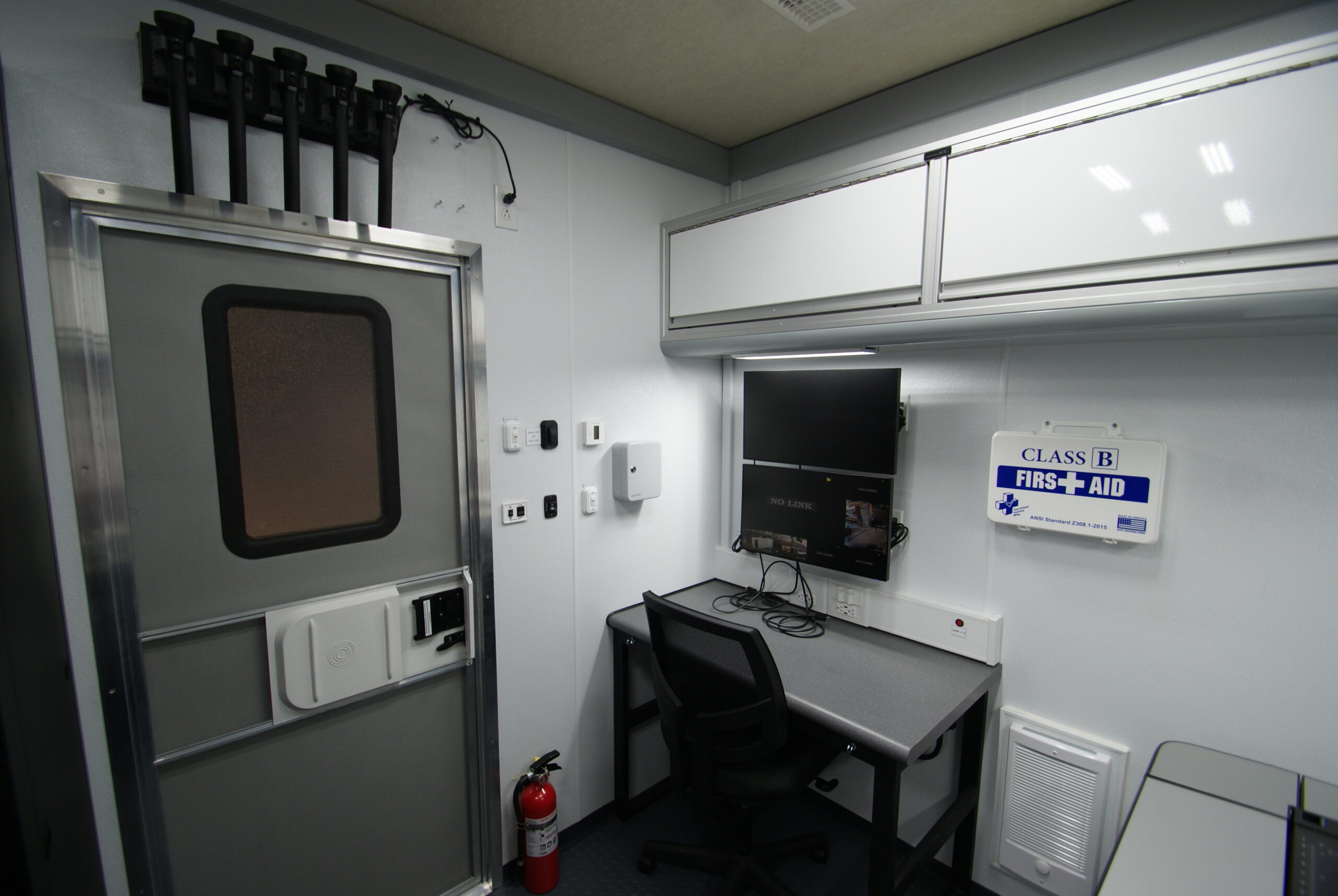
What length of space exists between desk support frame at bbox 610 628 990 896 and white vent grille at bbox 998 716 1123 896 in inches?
3.8

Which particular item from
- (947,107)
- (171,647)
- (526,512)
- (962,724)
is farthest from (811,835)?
(947,107)

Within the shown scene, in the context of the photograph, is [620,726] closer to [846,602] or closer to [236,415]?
[846,602]

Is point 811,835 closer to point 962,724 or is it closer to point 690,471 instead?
point 962,724

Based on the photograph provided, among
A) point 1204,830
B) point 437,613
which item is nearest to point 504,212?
point 437,613

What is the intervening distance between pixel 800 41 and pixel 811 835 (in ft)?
9.01

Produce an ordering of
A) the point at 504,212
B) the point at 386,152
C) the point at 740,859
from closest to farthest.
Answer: the point at 386,152 → the point at 504,212 → the point at 740,859

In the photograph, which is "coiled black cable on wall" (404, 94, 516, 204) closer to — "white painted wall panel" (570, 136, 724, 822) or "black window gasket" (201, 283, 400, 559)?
"white painted wall panel" (570, 136, 724, 822)

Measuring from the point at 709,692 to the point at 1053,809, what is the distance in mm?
1121

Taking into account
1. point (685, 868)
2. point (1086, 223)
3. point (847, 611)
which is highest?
point (1086, 223)

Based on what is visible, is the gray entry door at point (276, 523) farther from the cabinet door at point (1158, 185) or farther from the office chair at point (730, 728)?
the cabinet door at point (1158, 185)

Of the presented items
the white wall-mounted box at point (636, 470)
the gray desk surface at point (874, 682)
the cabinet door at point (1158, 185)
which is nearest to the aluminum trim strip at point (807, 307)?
the cabinet door at point (1158, 185)

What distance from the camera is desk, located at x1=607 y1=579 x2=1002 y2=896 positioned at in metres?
1.53

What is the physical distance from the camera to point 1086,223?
4.42 ft

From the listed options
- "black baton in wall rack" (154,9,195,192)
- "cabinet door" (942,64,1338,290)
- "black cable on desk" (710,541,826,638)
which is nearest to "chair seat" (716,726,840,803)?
"black cable on desk" (710,541,826,638)
